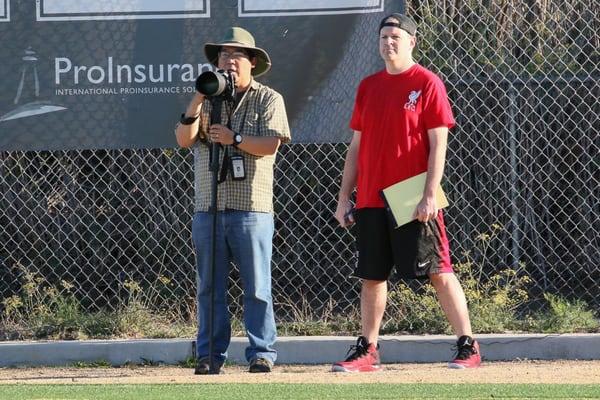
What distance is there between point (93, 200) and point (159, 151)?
0.61 metres

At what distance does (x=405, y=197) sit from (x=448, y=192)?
201cm

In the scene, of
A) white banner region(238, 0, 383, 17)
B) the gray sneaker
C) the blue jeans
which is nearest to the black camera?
the blue jeans

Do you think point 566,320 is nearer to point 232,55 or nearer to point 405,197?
point 405,197

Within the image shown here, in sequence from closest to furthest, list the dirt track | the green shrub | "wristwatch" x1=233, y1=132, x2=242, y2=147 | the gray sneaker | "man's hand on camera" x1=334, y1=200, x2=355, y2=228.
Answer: the dirt track < "wristwatch" x1=233, y1=132, x2=242, y2=147 < the gray sneaker < "man's hand on camera" x1=334, y1=200, x2=355, y2=228 < the green shrub

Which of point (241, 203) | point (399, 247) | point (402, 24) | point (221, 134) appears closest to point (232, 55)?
point (221, 134)

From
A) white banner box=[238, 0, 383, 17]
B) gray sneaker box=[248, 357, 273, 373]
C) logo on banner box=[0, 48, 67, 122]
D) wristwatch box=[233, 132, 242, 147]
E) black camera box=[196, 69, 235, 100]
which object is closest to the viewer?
black camera box=[196, 69, 235, 100]

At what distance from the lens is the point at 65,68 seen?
24.4ft

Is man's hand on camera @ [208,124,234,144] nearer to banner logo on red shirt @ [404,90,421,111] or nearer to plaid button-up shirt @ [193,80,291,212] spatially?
plaid button-up shirt @ [193,80,291,212]

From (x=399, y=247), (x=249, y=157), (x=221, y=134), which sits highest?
(x=221, y=134)

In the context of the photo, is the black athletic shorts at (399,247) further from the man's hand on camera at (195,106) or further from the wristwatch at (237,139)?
the man's hand on camera at (195,106)

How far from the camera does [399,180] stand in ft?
20.4

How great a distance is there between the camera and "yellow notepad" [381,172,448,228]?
6129 millimetres

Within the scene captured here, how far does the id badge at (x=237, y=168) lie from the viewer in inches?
251

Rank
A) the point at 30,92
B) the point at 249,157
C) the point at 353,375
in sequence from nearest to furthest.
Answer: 1. the point at 353,375
2. the point at 249,157
3. the point at 30,92
